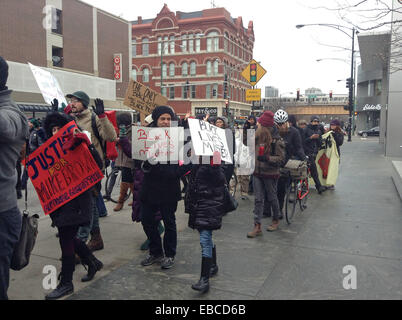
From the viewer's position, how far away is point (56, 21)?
29.2m

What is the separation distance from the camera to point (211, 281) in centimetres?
401

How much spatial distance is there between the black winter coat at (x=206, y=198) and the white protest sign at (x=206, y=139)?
0.20m

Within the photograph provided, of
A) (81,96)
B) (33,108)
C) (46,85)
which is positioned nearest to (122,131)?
(46,85)

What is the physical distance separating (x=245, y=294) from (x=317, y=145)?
6523mm

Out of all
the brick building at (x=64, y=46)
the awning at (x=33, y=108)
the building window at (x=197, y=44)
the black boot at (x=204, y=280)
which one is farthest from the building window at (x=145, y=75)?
the black boot at (x=204, y=280)

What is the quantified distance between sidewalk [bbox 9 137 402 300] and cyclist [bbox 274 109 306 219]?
625 millimetres

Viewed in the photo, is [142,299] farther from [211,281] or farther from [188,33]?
[188,33]

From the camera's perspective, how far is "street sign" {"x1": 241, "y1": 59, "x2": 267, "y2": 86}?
475 inches

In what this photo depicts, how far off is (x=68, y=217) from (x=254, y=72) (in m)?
9.69

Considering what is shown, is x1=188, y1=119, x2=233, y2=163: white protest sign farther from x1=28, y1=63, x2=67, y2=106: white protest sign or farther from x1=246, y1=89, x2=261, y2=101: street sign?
x1=246, y1=89, x2=261, y2=101: street sign

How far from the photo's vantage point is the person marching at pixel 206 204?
3.81 meters

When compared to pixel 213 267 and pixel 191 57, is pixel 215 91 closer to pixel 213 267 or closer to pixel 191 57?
pixel 191 57

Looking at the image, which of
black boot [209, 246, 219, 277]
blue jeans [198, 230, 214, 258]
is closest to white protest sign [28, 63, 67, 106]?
blue jeans [198, 230, 214, 258]
